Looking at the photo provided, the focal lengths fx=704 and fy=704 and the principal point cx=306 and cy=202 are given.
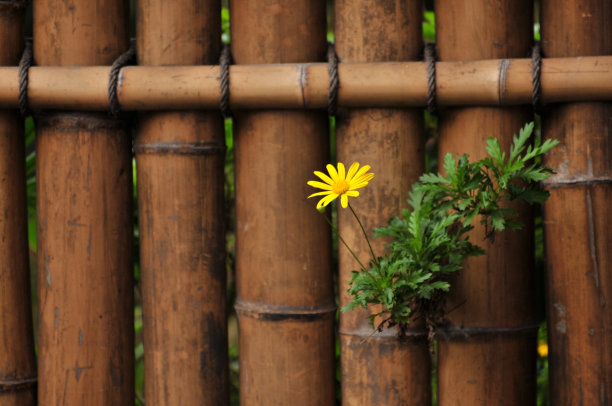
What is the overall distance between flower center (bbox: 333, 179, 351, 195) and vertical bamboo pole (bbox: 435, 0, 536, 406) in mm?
331

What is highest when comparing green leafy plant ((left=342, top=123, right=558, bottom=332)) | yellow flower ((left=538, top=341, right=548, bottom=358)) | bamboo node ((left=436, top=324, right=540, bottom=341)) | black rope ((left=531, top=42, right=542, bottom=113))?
black rope ((left=531, top=42, right=542, bottom=113))

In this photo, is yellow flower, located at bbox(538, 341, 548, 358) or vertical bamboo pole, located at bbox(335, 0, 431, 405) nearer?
vertical bamboo pole, located at bbox(335, 0, 431, 405)

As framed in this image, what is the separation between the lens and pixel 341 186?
1.28m

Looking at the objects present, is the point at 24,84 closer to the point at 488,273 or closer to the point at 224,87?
the point at 224,87

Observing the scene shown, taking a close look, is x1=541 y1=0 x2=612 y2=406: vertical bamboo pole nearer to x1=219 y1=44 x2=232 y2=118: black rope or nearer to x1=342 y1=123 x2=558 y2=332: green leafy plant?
x1=342 y1=123 x2=558 y2=332: green leafy plant

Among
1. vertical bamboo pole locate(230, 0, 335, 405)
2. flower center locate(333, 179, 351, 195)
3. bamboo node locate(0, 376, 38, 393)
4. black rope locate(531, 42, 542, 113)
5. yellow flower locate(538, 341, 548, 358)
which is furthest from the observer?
yellow flower locate(538, 341, 548, 358)

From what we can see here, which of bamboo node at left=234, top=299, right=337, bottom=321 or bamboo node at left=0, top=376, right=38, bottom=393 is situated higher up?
bamboo node at left=234, top=299, right=337, bottom=321

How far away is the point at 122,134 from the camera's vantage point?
5.27ft

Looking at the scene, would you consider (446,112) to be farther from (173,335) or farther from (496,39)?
(173,335)

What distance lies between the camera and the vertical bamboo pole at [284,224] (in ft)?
5.00

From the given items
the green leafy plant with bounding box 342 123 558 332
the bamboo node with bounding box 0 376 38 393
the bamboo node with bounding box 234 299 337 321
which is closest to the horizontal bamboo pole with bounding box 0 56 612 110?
the green leafy plant with bounding box 342 123 558 332

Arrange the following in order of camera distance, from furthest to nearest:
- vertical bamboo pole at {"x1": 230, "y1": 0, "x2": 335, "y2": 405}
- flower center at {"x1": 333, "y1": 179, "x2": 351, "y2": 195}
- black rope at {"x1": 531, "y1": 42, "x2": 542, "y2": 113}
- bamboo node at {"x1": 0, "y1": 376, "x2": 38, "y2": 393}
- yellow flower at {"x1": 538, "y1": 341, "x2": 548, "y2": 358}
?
yellow flower at {"x1": 538, "y1": 341, "x2": 548, "y2": 358}
bamboo node at {"x1": 0, "y1": 376, "x2": 38, "y2": 393}
vertical bamboo pole at {"x1": 230, "y1": 0, "x2": 335, "y2": 405}
black rope at {"x1": 531, "y1": 42, "x2": 542, "y2": 113}
flower center at {"x1": 333, "y1": 179, "x2": 351, "y2": 195}

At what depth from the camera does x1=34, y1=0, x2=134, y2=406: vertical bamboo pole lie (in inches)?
61.8

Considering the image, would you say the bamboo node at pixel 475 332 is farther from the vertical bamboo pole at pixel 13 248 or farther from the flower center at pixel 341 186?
the vertical bamboo pole at pixel 13 248
